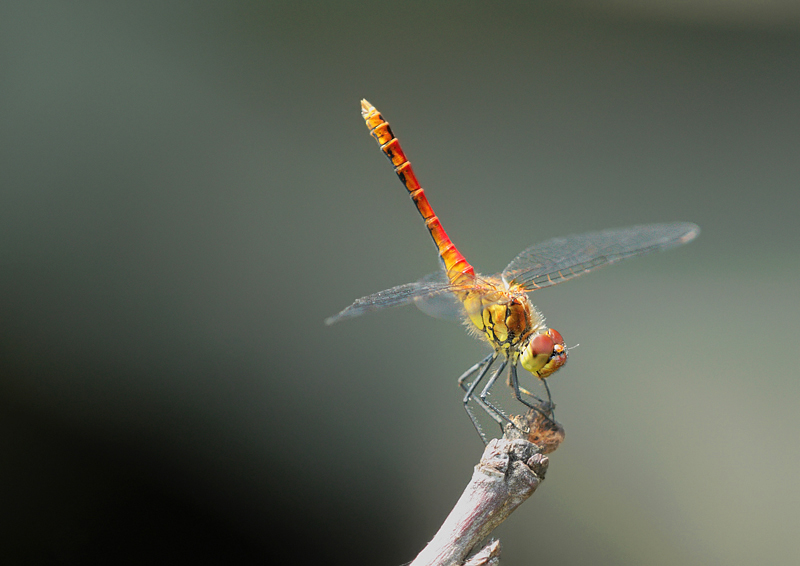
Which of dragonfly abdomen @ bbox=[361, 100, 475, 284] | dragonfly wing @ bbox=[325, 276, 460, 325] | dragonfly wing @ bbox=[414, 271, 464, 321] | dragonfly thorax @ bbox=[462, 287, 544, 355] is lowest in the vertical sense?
dragonfly thorax @ bbox=[462, 287, 544, 355]

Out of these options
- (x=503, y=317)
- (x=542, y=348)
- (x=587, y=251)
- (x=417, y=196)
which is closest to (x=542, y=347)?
(x=542, y=348)

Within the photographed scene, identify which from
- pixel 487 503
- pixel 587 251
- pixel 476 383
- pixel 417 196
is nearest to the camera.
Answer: pixel 487 503

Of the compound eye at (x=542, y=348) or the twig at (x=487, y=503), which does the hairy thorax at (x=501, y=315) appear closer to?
the compound eye at (x=542, y=348)

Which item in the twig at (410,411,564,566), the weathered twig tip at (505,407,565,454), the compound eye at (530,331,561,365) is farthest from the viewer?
the compound eye at (530,331,561,365)

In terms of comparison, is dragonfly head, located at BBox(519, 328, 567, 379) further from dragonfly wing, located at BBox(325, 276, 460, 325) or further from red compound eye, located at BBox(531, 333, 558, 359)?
dragonfly wing, located at BBox(325, 276, 460, 325)

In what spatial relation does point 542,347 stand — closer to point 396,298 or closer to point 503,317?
point 503,317

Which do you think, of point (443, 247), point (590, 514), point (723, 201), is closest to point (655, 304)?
point (723, 201)

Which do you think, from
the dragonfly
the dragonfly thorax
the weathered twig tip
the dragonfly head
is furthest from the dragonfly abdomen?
the weathered twig tip
